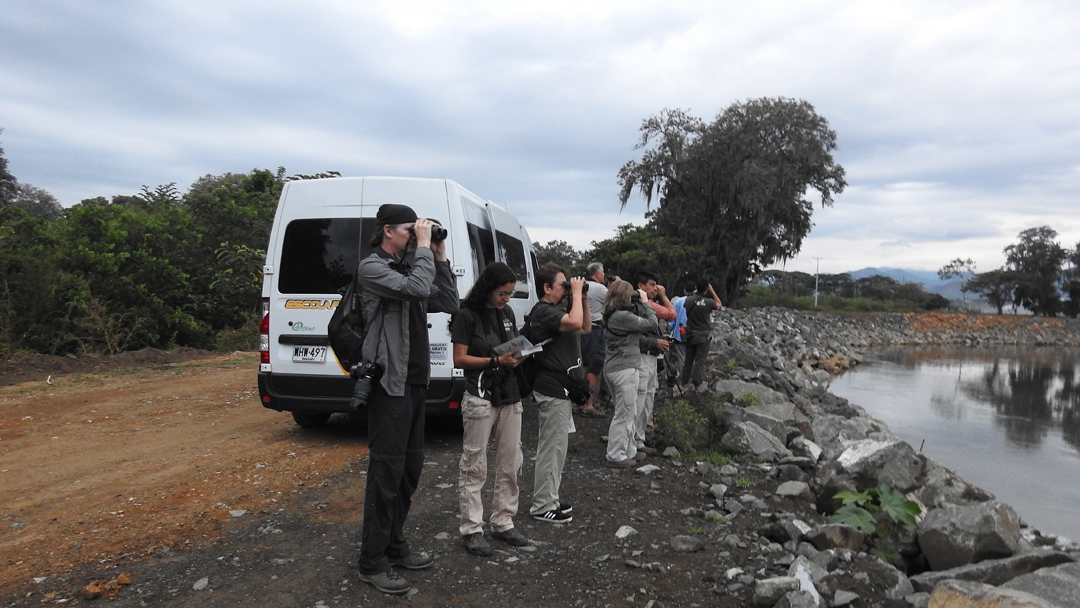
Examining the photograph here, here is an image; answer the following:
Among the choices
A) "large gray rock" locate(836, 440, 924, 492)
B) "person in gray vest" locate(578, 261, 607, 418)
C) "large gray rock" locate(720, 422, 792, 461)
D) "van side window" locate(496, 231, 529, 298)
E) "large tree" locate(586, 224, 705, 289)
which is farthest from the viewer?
"large tree" locate(586, 224, 705, 289)

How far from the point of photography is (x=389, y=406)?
3.42 meters

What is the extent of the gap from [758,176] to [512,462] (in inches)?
1142

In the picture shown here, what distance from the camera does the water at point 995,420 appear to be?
30.6 ft

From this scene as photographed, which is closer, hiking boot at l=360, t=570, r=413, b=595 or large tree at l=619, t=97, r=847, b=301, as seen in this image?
hiking boot at l=360, t=570, r=413, b=595

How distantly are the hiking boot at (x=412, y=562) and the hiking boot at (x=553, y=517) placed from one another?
1067 millimetres

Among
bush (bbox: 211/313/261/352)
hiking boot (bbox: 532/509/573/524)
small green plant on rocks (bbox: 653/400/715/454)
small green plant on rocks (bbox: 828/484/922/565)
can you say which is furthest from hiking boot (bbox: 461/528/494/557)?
bush (bbox: 211/313/261/352)

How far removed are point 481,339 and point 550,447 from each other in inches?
39.8

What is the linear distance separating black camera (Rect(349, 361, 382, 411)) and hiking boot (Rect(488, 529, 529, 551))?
4.53 ft

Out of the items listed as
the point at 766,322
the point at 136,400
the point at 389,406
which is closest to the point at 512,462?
the point at 389,406

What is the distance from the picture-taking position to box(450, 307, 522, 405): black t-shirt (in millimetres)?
4020

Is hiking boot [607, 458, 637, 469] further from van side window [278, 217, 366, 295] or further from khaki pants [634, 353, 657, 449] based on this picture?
van side window [278, 217, 366, 295]

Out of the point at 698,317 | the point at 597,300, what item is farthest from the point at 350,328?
the point at 698,317

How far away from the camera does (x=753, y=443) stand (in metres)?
Result: 6.94

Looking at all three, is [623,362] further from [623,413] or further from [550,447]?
[550,447]
